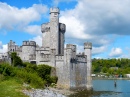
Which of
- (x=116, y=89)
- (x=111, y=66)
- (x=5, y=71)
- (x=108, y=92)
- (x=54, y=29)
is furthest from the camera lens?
(x=111, y=66)

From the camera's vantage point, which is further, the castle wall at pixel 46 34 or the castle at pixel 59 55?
the castle wall at pixel 46 34

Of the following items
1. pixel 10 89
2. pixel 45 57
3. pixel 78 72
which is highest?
pixel 45 57

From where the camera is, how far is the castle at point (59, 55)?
43094 mm

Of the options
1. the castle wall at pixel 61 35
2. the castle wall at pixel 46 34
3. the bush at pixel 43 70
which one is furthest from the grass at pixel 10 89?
the castle wall at pixel 61 35

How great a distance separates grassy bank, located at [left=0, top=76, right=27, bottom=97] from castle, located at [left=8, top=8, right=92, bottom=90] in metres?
13.9

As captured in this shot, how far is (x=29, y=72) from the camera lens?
36.3 metres

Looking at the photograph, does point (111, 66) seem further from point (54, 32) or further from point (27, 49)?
point (27, 49)

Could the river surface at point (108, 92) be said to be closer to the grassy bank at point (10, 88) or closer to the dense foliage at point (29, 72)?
the dense foliage at point (29, 72)

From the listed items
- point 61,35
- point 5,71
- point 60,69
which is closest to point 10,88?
point 5,71

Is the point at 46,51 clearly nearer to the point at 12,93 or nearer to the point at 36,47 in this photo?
the point at 36,47

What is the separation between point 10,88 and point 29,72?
1137 centimetres

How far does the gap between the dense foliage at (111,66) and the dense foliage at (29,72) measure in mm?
84860

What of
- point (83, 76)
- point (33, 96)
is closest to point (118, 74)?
point (83, 76)

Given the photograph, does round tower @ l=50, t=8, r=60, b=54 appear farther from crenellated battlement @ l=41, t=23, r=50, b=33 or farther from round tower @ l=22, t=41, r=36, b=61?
round tower @ l=22, t=41, r=36, b=61
